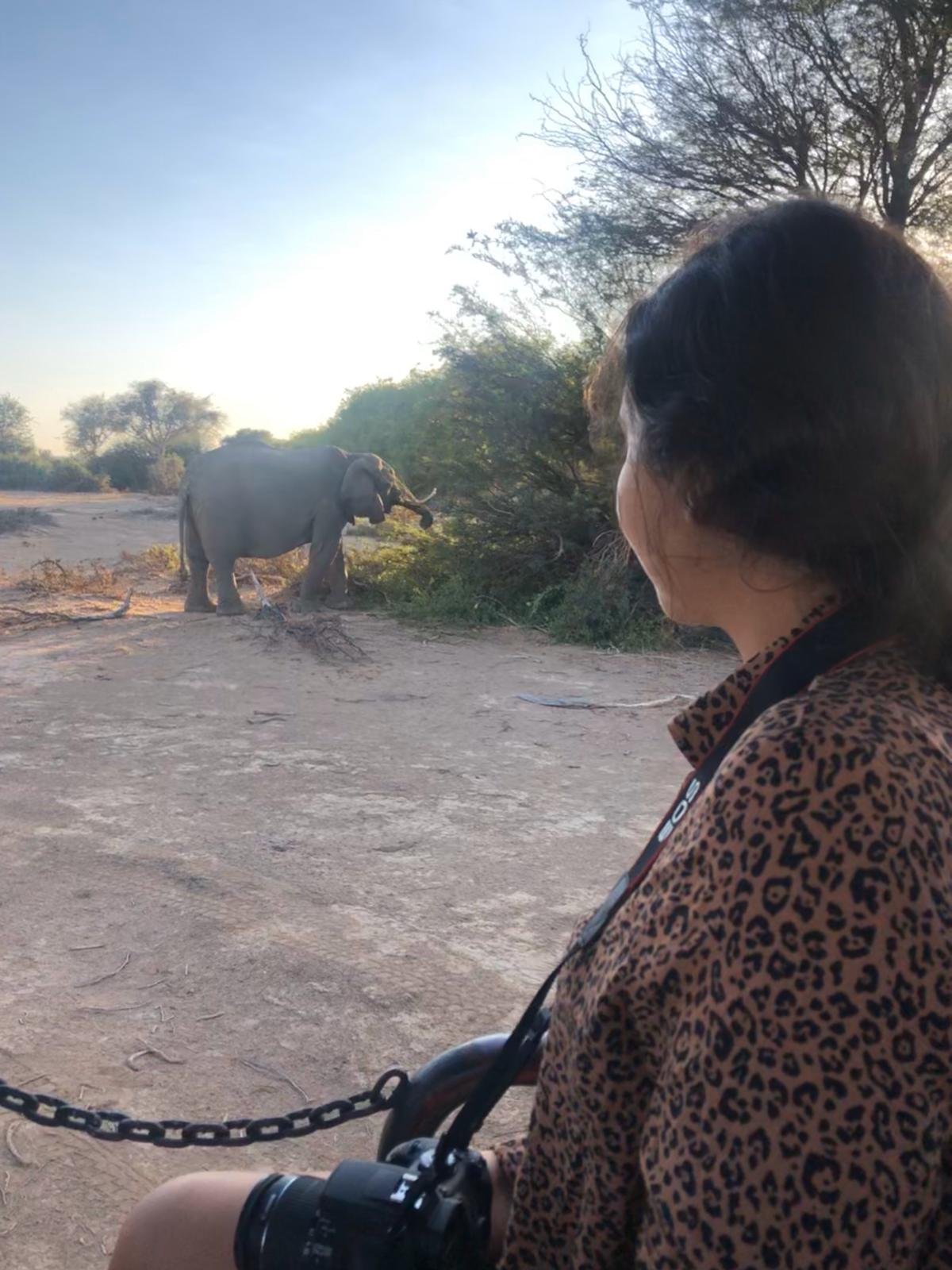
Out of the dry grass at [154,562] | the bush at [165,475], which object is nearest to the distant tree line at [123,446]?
the bush at [165,475]

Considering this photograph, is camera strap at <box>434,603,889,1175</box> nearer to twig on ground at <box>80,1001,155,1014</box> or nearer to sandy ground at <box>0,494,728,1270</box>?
sandy ground at <box>0,494,728,1270</box>

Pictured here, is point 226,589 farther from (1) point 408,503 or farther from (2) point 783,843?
(2) point 783,843

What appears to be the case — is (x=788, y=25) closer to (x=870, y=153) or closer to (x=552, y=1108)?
(x=870, y=153)

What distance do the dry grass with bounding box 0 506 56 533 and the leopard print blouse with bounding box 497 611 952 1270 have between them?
58.4 feet

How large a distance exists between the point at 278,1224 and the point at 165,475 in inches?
1227

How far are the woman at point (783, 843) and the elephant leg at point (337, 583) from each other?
970 centimetres

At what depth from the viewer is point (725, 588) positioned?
1.14 m

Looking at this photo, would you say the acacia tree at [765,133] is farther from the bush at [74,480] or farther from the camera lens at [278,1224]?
the bush at [74,480]

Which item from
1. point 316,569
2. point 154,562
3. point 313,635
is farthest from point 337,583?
point 154,562

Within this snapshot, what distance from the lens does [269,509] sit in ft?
34.5

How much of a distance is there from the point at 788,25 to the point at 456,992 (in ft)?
35.2

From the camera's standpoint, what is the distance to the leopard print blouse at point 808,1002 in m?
0.83

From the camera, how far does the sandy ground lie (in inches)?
98.8

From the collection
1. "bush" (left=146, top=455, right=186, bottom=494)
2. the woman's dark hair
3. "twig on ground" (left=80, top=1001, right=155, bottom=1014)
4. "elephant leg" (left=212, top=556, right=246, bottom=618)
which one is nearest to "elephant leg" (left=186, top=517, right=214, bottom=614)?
"elephant leg" (left=212, top=556, right=246, bottom=618)
